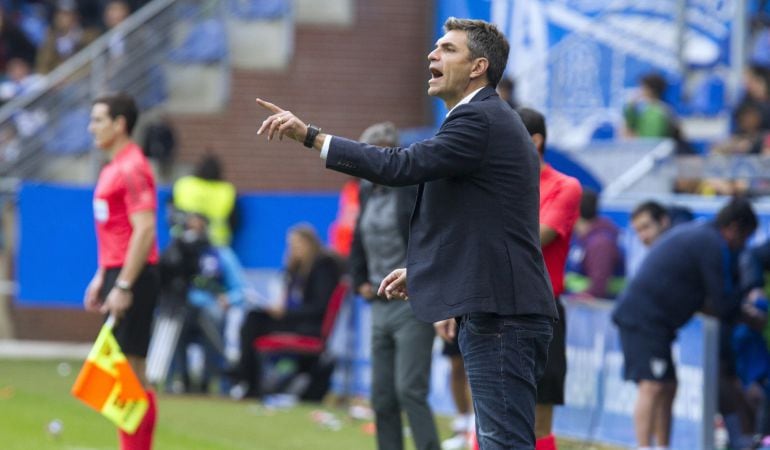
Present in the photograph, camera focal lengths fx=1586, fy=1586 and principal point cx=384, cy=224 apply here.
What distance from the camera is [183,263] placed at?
1418 centimetres

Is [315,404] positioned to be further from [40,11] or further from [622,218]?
[40,11]

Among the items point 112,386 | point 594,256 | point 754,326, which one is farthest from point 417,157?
point 594,256

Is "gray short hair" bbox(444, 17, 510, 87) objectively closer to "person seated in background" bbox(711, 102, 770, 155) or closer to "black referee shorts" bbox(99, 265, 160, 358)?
"black referee shorts" bbox(99, 265, 160, 358)

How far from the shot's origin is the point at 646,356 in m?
9.66

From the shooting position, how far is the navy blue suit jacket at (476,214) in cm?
570

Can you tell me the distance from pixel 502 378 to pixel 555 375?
6.14 feet

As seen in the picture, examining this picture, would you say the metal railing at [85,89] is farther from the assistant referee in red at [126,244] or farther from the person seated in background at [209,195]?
the assistant referee in red at [126,244]

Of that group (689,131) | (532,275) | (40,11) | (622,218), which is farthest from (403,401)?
(40,11)

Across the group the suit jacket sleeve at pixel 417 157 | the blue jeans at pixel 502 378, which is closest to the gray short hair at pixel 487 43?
the suit jacket sleeve at pixel 417 157

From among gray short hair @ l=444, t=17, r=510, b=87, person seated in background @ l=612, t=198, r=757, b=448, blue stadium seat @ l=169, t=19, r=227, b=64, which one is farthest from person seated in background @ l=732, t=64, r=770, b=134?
gray short hair @ l=444, t=17, r=510, b=87

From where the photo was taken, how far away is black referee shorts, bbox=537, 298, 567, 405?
25.0 feet

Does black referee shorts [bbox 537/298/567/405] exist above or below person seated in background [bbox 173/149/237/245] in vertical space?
above

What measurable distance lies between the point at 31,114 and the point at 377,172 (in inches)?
526

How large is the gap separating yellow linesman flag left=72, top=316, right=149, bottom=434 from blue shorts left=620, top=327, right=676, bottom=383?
10.3ft
